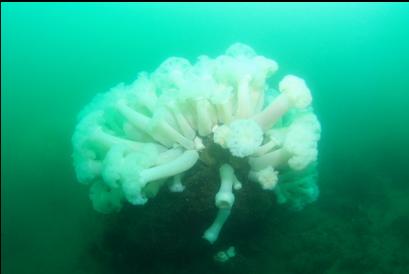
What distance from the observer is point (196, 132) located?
455 cm

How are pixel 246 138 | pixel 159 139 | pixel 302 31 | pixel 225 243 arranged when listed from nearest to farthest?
pixel 246 138 < pixel 159 139 < pixel 225 243 < pixel 302 31

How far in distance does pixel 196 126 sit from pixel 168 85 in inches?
30.6

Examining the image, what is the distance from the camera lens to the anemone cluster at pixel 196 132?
13.6ft

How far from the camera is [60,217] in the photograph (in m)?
6.17

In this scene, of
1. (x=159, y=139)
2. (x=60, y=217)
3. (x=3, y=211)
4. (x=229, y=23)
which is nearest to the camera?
(x=159, y=139)

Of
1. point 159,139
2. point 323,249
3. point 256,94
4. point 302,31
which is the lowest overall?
point 323,249

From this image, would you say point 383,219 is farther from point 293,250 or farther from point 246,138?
point 246,138

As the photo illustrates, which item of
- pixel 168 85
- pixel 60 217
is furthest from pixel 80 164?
pixel 60 217

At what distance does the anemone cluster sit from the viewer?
4141 mm

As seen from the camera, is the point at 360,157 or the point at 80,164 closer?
the point at 80,164

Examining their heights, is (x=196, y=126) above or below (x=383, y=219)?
above

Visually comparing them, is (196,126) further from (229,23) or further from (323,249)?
(229,23)

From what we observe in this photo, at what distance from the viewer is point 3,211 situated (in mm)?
6684

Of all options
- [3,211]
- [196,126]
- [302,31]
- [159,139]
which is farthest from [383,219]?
[302,31]
